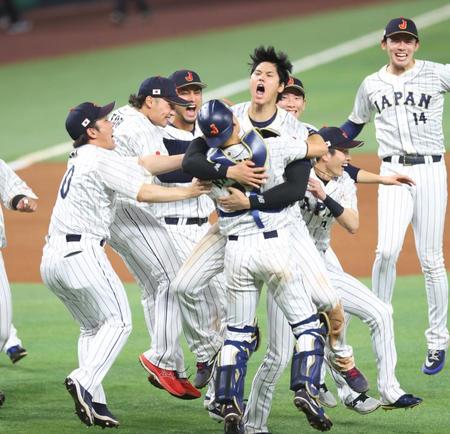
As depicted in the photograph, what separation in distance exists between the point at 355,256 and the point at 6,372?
5076 millimetres

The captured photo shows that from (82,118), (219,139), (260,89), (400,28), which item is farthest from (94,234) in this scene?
(400,28)

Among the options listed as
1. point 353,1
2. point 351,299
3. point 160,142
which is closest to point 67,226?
point 160,142

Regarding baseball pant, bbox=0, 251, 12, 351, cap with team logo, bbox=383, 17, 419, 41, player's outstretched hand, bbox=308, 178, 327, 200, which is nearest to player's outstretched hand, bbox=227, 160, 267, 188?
player's outstretched hand, bbox=308, 178, 327, 200

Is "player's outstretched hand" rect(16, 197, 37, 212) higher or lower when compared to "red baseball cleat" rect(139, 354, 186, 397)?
higher

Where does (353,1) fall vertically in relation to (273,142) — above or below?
above

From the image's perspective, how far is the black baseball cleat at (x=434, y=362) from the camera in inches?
357

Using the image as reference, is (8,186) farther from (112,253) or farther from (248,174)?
(112,253)

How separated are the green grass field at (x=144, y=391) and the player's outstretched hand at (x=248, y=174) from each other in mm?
1807

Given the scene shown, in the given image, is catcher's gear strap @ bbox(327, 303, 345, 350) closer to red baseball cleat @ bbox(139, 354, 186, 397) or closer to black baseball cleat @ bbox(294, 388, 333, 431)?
black baseball cleat @ bbox(294, 388, 333, 431)

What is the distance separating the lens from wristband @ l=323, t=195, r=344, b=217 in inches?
308

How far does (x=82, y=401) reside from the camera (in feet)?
24.4

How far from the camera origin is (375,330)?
8.09 meters

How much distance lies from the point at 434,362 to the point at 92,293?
2886 mm

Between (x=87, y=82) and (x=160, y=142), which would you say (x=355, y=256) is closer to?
(x=160, y=142)
